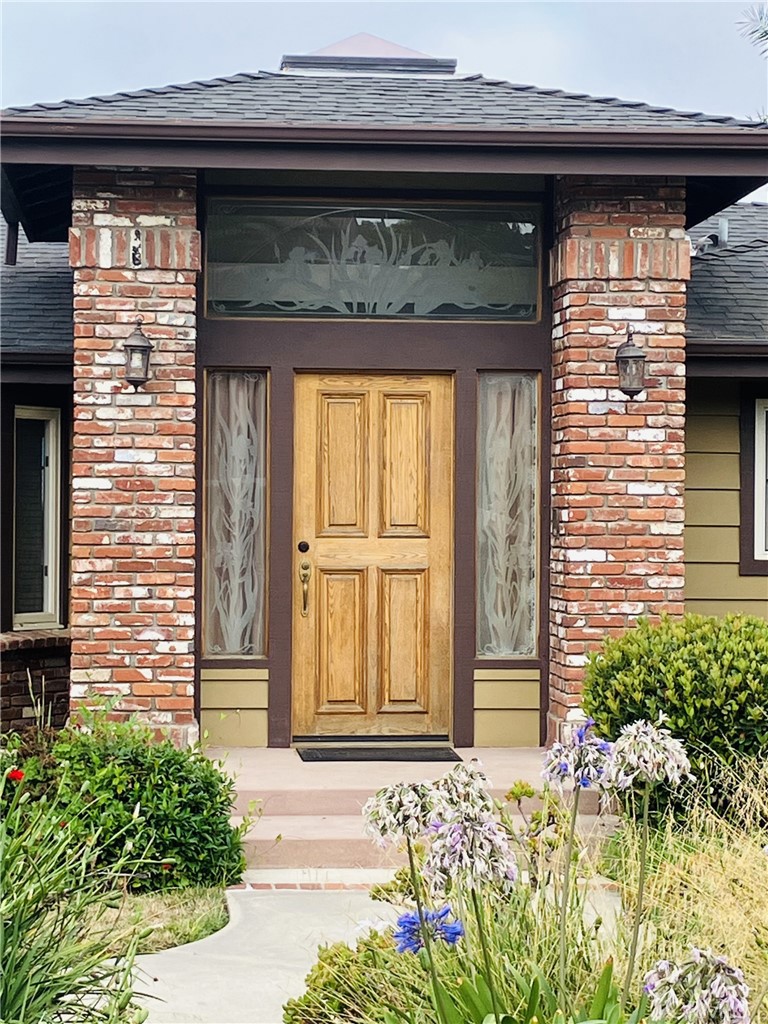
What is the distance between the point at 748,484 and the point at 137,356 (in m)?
4.18

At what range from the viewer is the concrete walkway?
4398 mm

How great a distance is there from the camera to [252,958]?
494 centimetres

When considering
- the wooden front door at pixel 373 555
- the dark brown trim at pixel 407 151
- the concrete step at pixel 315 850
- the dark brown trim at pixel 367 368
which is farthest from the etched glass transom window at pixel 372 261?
the concrete step at pixel 315 850

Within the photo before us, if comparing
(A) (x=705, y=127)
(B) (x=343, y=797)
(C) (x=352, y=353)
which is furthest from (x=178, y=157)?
(B) (x=343, y=797)

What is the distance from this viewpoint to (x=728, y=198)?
8578 millimetres

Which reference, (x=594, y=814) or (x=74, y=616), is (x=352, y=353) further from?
(x=594, y=814)

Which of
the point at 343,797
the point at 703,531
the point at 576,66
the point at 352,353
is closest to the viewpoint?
the point at 343,797

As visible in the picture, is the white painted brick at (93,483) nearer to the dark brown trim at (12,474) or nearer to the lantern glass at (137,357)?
the lantern glass at (137,357)

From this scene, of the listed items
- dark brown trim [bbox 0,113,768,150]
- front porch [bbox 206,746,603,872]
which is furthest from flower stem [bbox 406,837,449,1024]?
dark brown trim [bbox 0,113,768,150]

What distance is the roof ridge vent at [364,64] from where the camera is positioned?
1021 cm

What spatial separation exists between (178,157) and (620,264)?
A: 103 inches

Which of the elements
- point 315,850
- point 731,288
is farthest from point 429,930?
point 731,288

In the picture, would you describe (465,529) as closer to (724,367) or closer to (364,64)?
(724,367)

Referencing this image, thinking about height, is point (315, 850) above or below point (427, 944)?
below
